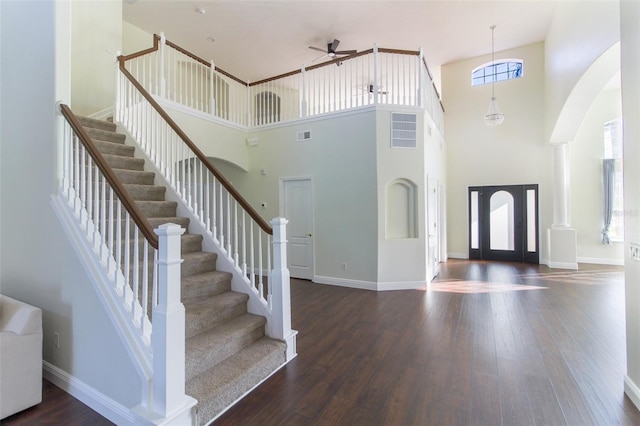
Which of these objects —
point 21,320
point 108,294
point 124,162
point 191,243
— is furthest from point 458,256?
point 21,320

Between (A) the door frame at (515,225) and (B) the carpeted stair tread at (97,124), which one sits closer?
(B) the carpeted stair tread at (97,124)

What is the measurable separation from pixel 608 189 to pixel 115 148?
391 inches

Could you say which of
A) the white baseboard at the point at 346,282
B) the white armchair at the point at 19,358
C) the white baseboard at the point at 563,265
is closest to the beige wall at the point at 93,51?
the white armchair at the point at 19,358

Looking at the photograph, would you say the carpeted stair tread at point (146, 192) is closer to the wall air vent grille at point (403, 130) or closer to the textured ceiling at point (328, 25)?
the wall air vent grille at point (403, 130)

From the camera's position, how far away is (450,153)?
841 cm

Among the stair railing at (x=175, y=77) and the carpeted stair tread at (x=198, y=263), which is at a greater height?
the stair railing at (x=175, y=77)

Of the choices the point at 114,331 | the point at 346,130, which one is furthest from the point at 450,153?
the point at 114,331

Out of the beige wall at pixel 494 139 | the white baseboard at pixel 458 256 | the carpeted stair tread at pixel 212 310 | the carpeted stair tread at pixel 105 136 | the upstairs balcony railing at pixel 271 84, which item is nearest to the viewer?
the carpeted stair tread at pixel 212 310

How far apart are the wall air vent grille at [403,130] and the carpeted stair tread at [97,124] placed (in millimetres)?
4359

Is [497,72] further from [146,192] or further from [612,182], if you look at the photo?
[146,192]

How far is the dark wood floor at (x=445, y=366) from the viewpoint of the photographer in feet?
6.75

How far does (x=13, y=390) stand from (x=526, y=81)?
10252 millimetres

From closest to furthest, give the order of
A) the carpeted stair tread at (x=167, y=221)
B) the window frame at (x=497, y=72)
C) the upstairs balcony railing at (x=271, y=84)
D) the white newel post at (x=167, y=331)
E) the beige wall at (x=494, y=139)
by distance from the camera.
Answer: the white newel post at (x=167, y=331)
the carpeted stair tread at (x=167, y=221)
the upstairs balcony railing at (x=271, y=84)
the beige wall at (x=494, y=139)
the window frame at (x=497, y=72)

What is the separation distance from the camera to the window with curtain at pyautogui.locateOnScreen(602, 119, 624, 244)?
22.7 ft
